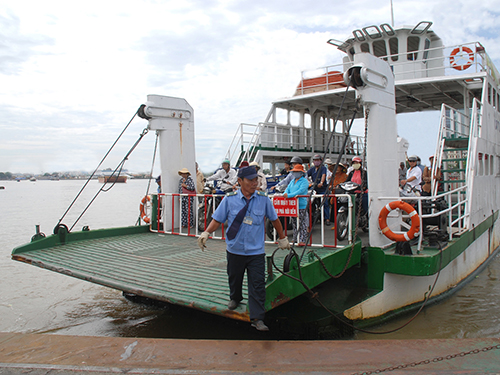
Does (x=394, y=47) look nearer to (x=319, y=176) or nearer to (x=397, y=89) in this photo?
(x=397, y=89)

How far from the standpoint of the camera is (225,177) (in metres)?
8.62

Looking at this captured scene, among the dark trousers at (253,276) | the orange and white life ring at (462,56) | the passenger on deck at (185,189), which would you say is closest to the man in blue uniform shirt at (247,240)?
the dark trousers at (253,276)

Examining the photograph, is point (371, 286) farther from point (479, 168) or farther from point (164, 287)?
point (479, 168)

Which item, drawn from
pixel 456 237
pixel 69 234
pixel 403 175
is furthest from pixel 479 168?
pixel 69 234

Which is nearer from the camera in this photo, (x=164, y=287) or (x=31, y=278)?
(x=164, y=287)

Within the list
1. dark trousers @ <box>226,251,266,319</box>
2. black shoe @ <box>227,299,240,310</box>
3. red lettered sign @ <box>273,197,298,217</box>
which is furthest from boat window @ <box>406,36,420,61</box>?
black shoe @ <box>227,299,240,310</box>

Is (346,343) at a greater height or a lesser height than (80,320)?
greater

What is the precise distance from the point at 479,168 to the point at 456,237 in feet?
9.96

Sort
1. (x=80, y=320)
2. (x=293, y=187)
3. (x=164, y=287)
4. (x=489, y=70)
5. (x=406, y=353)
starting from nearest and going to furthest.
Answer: (x=406, y=353)
(x=164, y=287)
(x=293, y=187)
(x=80, y=320)
(x=489, y=70)

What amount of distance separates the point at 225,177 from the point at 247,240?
4.95 m

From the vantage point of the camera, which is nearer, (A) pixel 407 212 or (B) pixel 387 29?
(A) pixel 407 212

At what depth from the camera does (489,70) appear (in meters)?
11.5

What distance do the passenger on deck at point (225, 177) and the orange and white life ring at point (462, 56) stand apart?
834cm

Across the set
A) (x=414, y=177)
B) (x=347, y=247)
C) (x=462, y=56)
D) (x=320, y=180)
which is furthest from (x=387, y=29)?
(x=347, y=247)
